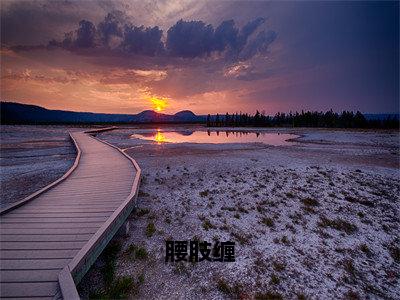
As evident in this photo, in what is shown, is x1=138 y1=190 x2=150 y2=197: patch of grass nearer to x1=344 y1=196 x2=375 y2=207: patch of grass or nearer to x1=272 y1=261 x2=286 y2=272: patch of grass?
x1=272 y1=261 x2=286 y2=272: patch of grass

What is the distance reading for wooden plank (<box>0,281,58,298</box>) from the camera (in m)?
4.20

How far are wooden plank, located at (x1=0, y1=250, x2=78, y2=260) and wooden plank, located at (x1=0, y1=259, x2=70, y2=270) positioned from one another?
0.11 meters

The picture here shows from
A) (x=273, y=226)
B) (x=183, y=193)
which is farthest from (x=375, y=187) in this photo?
(x=183, y=193)

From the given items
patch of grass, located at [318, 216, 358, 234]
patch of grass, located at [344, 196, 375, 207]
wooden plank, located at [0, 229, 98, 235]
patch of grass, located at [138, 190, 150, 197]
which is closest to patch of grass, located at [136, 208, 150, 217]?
patch of grass, located at [138, 190, 150, 197]

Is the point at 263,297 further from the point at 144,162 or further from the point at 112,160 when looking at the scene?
the point at 144,162

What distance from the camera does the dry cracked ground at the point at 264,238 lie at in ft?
21.9

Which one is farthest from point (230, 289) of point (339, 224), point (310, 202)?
point (310, 202)

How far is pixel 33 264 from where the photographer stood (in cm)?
495

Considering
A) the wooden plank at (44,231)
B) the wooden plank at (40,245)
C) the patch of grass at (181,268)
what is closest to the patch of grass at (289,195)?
the patch of grass at (181,268)

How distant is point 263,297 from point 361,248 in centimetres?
459

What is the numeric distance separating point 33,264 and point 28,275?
0.34 meters

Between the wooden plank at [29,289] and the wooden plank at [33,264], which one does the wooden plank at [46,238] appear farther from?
the wooden plank at [29,289]

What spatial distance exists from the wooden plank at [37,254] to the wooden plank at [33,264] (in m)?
0.11

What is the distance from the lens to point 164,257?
7684mm
